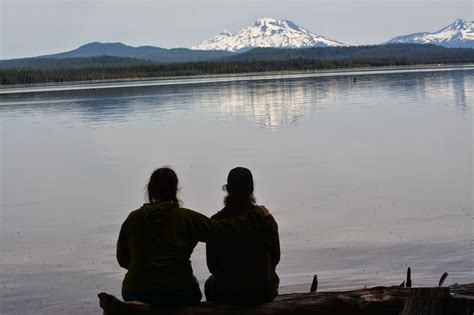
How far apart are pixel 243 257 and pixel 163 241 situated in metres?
0.62

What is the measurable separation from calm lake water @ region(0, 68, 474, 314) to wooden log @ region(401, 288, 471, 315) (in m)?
5.59

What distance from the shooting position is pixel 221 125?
40.6 m

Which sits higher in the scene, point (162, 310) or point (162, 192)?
point (162, 192)

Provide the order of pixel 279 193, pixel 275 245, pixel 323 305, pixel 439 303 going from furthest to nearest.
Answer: pixel 279 193 < pixel 323 305 < pixel 275 245 < pixel 439 303

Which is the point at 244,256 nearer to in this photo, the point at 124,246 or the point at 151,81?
the point at 124,246

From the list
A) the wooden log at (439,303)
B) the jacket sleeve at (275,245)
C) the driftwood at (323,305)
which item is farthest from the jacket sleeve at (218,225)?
the wooden log at (439,303)

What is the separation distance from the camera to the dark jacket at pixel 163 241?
20.7 ft

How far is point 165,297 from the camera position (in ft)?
21.0

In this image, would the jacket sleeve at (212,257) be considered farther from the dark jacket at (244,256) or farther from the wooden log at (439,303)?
the wooden log at (439,303)

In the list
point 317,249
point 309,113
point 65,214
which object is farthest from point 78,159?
point 309,113

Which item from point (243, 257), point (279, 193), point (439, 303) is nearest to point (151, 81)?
point (279, 193)

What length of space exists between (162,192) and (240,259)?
2.56 feet

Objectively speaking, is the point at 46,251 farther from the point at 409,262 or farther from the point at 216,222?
the point at 216,222

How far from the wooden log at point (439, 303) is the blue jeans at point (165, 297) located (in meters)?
1.85
